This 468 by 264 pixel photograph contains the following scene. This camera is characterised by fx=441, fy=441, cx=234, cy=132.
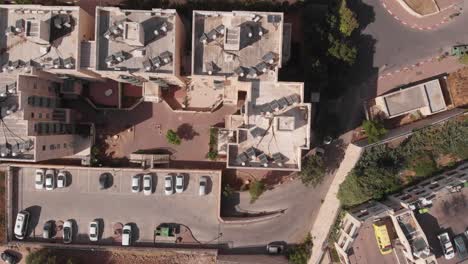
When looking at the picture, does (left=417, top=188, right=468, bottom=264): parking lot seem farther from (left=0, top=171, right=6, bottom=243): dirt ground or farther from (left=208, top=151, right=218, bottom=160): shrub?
(left=0, top=171, right=6, bottom=243): dirt ground

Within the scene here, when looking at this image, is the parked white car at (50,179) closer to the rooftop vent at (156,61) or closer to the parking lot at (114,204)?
the parking lot at (114,204)

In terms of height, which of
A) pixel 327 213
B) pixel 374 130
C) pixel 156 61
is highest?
pixel 156 61

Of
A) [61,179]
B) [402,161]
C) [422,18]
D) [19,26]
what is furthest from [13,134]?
[422,18]

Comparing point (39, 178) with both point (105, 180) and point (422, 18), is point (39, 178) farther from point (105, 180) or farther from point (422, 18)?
point (422, 18)

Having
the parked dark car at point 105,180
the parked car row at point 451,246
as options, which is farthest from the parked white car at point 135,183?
the parked car row at point 451,246

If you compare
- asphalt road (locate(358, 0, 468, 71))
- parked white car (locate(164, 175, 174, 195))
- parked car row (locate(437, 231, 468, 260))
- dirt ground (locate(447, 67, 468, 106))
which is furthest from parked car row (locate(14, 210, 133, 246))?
dirt ground (locate(447, 67, 468, 106))

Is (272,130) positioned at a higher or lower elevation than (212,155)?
higher
